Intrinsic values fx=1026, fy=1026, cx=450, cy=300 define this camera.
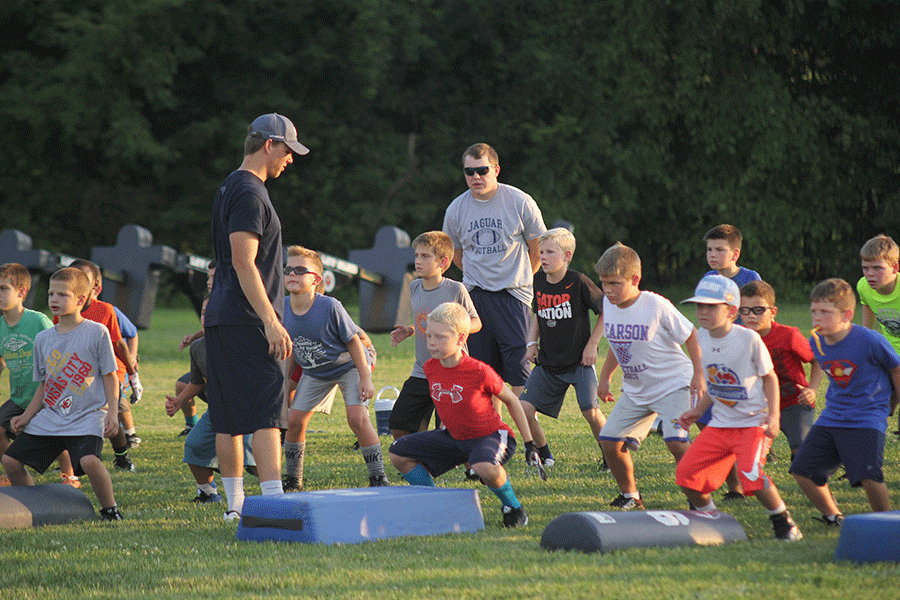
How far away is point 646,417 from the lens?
19.7 ft

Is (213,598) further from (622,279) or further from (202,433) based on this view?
(622,279)

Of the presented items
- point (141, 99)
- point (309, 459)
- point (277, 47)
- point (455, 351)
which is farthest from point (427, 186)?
point (455, 351)

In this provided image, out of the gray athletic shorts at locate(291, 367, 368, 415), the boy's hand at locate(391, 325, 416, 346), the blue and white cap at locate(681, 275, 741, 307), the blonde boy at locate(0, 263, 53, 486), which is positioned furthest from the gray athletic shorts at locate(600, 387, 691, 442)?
the blonde boy at locate(0, 263, 53, 486)

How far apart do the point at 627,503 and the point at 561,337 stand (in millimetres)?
1693

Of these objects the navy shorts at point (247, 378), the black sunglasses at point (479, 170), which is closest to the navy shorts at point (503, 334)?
the black sunglasses at point (479, 170)

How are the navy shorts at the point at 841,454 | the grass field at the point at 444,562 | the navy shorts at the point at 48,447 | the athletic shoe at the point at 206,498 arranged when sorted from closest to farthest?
the grass field at the point at 444,562 → the navy shorts at the point at 841,454 → the navy shorts at the point at 48,447 → the athletic shoe at the point at 206,498

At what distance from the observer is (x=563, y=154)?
3306 cm

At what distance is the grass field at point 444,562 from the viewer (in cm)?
408

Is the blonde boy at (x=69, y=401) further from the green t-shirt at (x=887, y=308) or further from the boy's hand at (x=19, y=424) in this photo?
the green t-shirt at (x=887, y=308)

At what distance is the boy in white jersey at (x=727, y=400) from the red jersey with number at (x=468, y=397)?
1051 mm

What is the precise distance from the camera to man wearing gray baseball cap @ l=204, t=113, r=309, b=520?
5.39m

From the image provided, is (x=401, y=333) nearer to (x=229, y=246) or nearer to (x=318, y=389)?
(x=318, y=389)

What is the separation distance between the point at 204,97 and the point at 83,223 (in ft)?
18.0

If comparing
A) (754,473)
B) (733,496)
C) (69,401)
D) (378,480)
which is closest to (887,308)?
(733,496)
